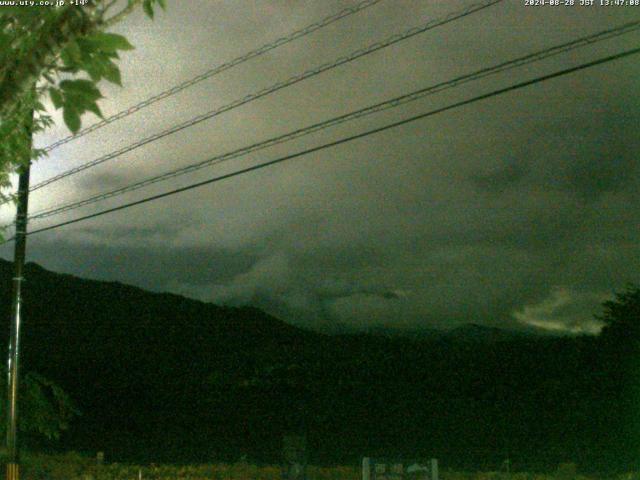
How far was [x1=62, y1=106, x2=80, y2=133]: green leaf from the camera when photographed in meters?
3.52

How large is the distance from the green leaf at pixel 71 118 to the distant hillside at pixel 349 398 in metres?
23.4

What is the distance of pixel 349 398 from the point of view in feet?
109

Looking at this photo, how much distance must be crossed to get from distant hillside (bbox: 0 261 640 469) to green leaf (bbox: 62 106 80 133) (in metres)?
23.4

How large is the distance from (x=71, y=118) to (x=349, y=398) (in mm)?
30430

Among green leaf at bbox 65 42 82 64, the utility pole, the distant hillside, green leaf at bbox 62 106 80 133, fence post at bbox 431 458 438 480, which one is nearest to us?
green leaf at bbox 62 106 80 133

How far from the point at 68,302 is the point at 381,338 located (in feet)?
61.6

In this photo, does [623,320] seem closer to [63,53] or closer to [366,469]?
[366,469]

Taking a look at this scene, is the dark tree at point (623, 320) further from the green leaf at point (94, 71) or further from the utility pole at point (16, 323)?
the green leaf at point (94, 71)

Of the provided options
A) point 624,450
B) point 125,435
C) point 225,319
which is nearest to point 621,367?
point 624,450

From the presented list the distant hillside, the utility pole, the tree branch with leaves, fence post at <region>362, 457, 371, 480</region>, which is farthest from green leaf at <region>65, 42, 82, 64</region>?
the distant hillside

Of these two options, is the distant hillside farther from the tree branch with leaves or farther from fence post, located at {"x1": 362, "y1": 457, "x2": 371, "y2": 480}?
the tree branch with leaves

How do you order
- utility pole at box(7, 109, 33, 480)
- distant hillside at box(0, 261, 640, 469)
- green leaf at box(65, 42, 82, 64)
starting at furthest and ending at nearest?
distant hillside at box(0, 261, 640, 469)
utility pole at box(7, 109, 33, 480)
green leaf at box(65, 42, 82, 64)

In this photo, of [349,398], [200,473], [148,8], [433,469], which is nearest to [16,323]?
[200,473]

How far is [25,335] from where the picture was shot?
42500mm
